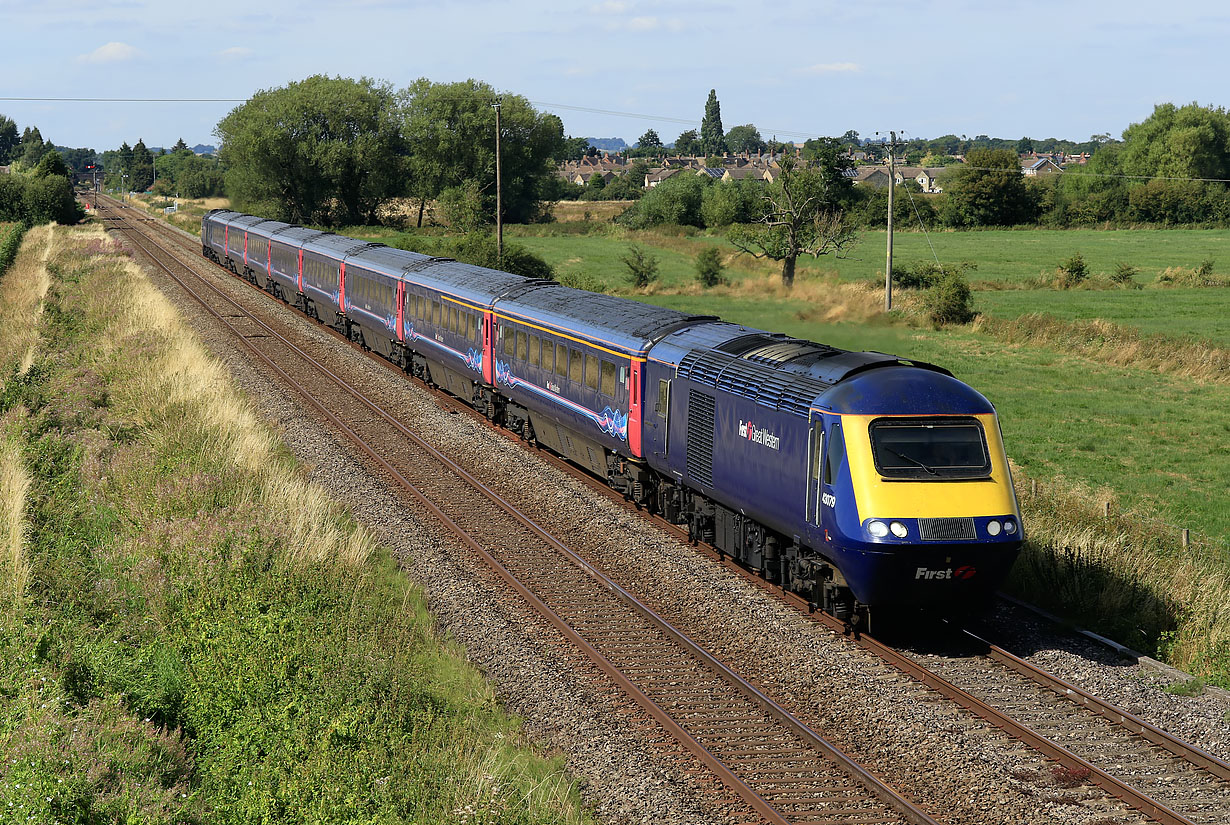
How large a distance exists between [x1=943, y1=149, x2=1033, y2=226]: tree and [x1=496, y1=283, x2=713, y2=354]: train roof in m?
82.4

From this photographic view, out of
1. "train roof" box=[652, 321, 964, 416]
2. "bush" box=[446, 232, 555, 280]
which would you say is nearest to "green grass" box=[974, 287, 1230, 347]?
"bush" box=[446, 232, 555, 280]

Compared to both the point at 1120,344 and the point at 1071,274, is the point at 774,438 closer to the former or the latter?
the point at 1120,344

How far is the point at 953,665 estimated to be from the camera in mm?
13008

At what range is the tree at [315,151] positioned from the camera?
9238cm

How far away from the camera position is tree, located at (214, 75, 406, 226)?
303ft

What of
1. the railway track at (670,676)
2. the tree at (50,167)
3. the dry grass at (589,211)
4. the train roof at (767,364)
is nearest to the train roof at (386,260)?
the railway track at (670,676)

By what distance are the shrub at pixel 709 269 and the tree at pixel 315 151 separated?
49336mm

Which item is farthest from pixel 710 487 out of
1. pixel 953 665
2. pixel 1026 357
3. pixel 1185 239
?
pixel 1185 239

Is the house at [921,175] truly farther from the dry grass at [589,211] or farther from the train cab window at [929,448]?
the train cab window at [929,448]

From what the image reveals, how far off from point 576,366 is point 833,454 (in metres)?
8.46

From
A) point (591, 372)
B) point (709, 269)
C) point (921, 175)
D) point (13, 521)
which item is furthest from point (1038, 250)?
point (921, 175)

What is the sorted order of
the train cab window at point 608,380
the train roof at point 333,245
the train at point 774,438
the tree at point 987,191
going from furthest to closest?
the tree at point 987,191 < the train roof at point 333,245 < the train cab window at point 608,380 < the train at point 774,438

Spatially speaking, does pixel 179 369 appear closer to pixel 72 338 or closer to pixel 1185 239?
pixel 72 338

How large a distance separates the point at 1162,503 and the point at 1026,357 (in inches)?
689
